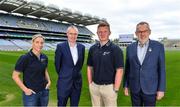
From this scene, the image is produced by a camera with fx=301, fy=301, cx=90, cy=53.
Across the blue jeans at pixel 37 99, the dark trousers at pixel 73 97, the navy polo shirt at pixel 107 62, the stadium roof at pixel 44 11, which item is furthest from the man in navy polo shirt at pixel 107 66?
the stadium roof at pixel 44 11

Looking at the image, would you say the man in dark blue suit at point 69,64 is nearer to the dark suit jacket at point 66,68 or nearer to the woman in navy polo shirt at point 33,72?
the dark suit jacket at point 66,68

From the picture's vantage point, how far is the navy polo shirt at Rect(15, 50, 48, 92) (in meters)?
6.09

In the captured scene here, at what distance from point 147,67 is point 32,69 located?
2331mm

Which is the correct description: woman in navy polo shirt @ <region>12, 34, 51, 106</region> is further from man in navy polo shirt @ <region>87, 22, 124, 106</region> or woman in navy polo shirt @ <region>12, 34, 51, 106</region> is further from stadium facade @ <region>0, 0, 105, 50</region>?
stadium facade @ <region>0, 0, 105, 50</region>

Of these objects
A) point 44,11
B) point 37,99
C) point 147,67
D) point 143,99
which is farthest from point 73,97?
point 44,11

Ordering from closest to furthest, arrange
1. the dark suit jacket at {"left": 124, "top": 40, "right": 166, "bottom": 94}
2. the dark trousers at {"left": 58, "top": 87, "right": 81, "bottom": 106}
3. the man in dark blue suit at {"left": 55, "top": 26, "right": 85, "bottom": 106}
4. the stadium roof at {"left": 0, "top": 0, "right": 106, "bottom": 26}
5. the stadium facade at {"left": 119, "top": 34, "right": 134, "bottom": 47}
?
the dark suit jacket at {"left": 124, "top": 40, "right": 166, "bottom": 94}, the man in dark blue suit at {"left": 55, "top": 26, "right": 85, "bottom": 106}, the dark trousers at {"left": 58, "top": 87, "right": 81, "bottom": 106}, the stadium roof at {"left": 0, "top": 0, "right": 106, "bottom": 26}, the stadium facade at {"left": 119, "top": 34, "right": 134, "bottom": 47}

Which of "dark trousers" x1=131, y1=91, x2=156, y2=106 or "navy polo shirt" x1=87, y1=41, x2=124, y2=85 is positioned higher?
"navy polo shirt" x1=87, y1=41, x2=124, y2=85

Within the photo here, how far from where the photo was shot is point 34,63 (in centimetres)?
614

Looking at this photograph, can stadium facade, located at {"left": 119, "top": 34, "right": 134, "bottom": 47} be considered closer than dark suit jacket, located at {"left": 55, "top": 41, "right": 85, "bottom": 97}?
No

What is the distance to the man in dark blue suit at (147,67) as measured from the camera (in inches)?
240

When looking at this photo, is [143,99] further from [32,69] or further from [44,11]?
[44,11]

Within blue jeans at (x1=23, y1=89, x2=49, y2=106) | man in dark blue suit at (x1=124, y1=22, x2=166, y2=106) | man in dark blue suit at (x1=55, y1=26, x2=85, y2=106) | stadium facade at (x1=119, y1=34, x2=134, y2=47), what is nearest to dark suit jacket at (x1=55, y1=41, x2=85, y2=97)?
man in dark blue suit at (x1=55, y1=26, x2=85, y2=106)

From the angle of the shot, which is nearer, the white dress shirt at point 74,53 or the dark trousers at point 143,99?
the dark trousers at point 143,99

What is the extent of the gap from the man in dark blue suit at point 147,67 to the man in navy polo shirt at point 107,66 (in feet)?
1.02
